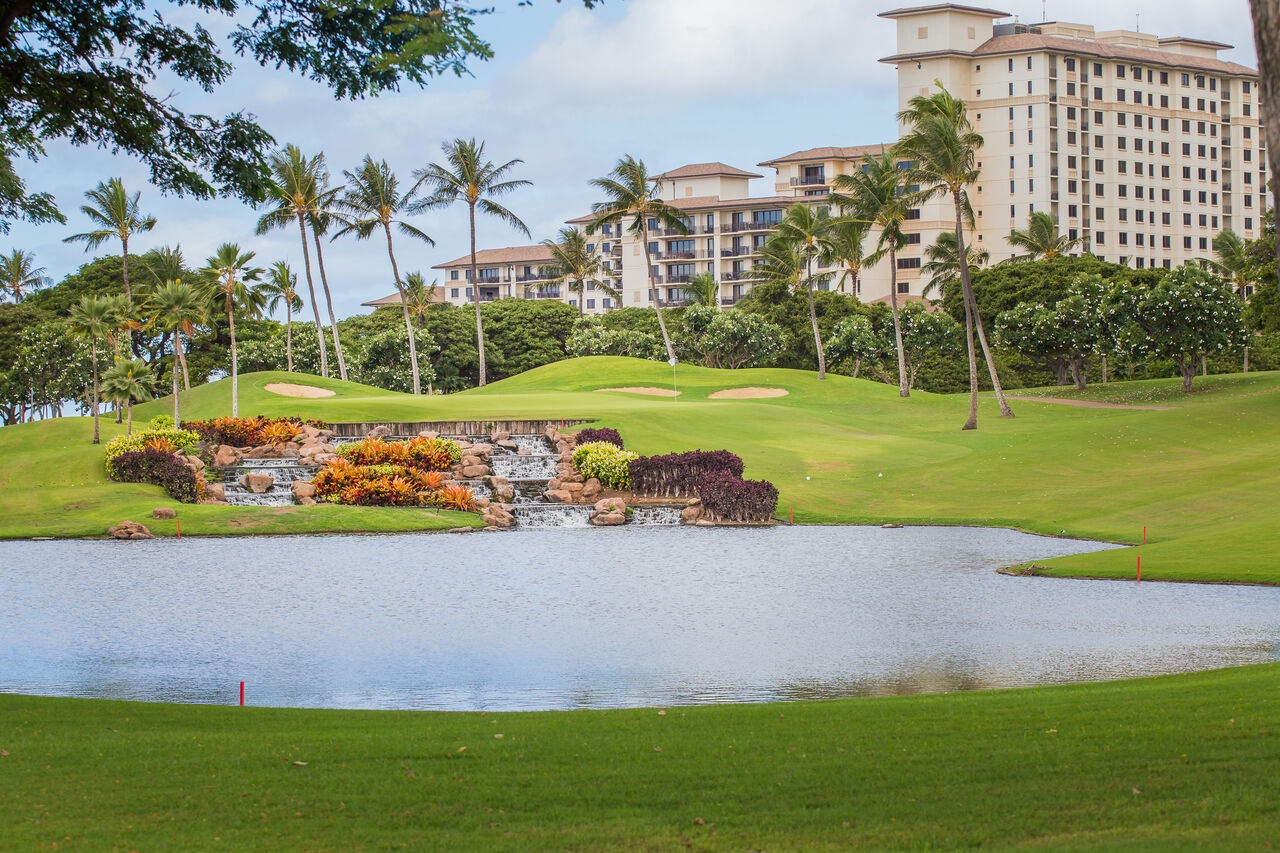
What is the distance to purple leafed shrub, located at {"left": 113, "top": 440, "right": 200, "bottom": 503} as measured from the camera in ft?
138

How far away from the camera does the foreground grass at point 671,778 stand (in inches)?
338

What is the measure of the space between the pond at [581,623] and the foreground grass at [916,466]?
10.2 feet

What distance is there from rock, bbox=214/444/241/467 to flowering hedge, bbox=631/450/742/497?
14618 millimetres

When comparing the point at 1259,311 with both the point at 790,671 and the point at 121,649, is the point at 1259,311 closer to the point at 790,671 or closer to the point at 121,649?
the point at 790,671

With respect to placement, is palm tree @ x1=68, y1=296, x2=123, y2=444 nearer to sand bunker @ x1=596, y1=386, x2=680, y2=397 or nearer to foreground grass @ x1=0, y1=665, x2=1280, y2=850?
sand bunker @ x1=596, y1=386, x2=680, y2=397

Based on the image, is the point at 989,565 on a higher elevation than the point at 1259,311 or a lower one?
lower

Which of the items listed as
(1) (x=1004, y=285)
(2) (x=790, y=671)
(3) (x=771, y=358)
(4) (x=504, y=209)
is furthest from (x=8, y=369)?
(2) (x=790, y=671)

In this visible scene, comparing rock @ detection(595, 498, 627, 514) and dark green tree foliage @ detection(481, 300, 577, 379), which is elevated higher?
dark green tree foliage @ detection(481, 300, 577, 379)

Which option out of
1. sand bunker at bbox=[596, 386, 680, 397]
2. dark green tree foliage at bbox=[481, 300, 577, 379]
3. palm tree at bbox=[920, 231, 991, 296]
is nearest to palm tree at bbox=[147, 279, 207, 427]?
sand bunker at bbox=[596, 386, 680, 397]

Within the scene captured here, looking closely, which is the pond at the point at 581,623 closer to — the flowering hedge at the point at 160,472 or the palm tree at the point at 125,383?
the flowering hedge at the point at 160,472

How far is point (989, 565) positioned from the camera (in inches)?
1174

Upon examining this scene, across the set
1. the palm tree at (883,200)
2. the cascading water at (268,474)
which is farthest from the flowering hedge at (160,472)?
the palm tree at (883,200)

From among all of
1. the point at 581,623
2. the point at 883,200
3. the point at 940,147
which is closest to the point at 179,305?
the point at 940,147

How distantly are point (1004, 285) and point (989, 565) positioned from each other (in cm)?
7222
